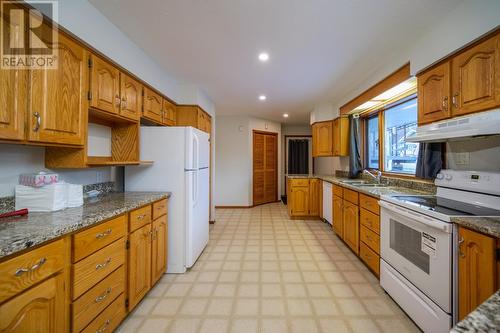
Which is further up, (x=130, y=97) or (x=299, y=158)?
(x=130, y=97)

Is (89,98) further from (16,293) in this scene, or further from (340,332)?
(340,332)

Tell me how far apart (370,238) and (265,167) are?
3999 millimetres

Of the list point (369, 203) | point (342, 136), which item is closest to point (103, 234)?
point (369, 203)

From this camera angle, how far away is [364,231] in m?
2.41

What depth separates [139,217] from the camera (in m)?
1.74

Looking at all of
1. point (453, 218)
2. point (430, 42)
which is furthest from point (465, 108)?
point (453, 218)

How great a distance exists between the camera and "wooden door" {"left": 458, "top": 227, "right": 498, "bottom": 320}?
1087 millimetres

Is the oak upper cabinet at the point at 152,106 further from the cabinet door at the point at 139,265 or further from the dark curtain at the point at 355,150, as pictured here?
the dark curtain at the point at 355,150

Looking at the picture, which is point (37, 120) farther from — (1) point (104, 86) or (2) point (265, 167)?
(2) point (265, 167)

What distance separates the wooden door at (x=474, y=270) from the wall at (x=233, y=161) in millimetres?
4532

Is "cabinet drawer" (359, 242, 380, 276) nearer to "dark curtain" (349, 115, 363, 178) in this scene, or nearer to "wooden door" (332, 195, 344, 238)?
"wooden door" (332, 195, 344, 238)

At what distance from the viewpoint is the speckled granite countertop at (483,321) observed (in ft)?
1.47

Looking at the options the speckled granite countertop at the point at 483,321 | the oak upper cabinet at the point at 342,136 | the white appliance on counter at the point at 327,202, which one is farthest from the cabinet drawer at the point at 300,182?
the speckled granite countertop at the point at 483,321

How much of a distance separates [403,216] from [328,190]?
7.26 ft
